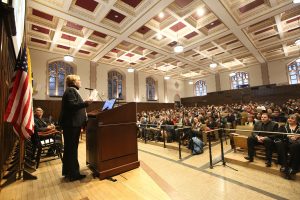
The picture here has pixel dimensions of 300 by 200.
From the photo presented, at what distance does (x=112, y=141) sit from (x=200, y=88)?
18497mm

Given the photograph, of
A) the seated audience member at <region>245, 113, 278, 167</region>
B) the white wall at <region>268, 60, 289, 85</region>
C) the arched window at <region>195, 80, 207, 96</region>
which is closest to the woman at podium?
the seated audience member at <region>245, 113, 278, 167</region>

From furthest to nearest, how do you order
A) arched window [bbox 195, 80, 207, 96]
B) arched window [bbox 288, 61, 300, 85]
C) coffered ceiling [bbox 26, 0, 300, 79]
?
arched window [bbox 195, 80, 207, 96] → arched window [bbox 288, 61, 300, 85] → coffered ceiling [bbox 26, 0, 300, 79]

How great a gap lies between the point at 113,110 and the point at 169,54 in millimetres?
9545

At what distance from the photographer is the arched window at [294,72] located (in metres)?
13.3

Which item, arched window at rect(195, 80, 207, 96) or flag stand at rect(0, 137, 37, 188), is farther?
arched window at rect(195, 80, 207, 96)

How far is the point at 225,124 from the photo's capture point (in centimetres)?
648

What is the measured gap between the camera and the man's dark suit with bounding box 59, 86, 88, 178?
2.35m

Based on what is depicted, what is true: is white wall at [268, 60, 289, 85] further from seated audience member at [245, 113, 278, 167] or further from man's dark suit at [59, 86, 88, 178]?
man's dark suit at [59, 86, 88, 178]

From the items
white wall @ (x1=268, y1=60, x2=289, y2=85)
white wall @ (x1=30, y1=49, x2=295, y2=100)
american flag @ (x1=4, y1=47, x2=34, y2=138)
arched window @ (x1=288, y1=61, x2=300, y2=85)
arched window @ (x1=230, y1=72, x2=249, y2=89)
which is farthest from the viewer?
arched window @ (x1=230, y1=72, x2=249, y2=89)

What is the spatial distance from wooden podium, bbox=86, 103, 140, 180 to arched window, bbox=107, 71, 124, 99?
10794 millimetres

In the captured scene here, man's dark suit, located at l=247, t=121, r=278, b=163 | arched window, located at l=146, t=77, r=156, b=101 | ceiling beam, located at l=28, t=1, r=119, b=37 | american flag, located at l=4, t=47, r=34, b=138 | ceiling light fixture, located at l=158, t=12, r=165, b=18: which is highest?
ceiling light fixture, located at l=158, t=12, r=165, b=18

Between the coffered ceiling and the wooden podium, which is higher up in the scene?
the coffered ceiling

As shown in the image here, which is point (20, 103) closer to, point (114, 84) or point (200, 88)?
point (114, 84)

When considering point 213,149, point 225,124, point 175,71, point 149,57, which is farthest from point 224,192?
point 175,71
